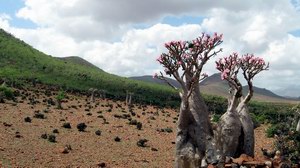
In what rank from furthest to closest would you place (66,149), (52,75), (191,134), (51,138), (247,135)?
(52,75)
(51,138)
(66,149)
(247,135)
(191,134)

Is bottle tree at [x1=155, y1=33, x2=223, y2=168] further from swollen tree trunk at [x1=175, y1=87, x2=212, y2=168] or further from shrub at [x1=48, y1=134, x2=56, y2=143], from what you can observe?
shrub at [x1=48, y1=134, x2=56, y2=143]

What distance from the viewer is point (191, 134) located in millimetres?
17875

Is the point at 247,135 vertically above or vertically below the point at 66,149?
above

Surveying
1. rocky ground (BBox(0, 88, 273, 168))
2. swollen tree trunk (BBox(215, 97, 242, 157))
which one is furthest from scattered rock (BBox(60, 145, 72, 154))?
swollen tree trunk (BBox(215, 97, 242, 157))

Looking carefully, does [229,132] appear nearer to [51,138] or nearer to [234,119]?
[234,119]

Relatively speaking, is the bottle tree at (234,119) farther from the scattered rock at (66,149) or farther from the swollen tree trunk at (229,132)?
the scattered rock at (66,149)

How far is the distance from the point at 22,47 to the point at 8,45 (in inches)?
242

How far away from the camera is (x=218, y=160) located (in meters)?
17.0

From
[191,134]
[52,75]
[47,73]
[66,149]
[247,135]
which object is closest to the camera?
[191,134]

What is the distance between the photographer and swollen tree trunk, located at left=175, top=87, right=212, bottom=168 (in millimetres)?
17562

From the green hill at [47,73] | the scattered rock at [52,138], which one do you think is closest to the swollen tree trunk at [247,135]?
the scattered rock at [52,138]

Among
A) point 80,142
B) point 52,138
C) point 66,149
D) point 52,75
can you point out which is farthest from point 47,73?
point 66,149

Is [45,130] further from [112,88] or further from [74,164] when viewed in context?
[112,88]

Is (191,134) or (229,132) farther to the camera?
(191,134)
